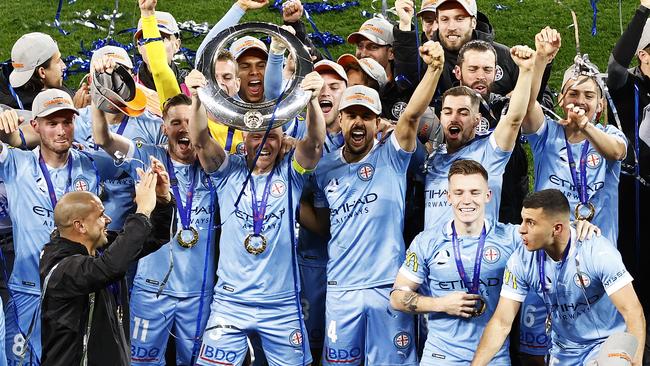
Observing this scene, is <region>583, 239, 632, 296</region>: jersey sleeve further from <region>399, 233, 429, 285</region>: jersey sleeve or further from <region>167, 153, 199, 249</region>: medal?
<region>167, 153, 199, 249</region>: medal

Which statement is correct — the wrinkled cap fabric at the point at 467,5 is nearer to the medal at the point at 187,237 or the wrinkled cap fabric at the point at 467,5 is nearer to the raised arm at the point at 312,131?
the raised arm at the point at 312,131

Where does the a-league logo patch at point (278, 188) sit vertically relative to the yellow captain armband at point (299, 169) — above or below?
below

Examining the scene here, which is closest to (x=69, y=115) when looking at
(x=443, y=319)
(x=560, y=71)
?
(x=443, y=319)

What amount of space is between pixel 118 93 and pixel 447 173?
2006mm

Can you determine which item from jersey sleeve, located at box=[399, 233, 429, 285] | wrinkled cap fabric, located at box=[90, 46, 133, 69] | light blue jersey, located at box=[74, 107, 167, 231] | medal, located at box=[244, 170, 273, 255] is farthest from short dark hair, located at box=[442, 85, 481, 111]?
wrinkled cap fabric, located at box=[90, 46, 133, 69]

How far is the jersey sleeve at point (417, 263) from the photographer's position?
298 inches

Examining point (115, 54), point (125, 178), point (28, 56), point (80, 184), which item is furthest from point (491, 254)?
point (28, 56)

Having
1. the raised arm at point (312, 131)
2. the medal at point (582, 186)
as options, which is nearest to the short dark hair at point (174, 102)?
the raised arm at point (312, 131)

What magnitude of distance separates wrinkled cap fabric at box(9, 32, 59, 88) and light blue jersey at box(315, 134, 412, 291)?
86.1 inches

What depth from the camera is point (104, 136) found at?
7.84 metres

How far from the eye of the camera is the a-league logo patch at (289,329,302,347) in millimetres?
7832

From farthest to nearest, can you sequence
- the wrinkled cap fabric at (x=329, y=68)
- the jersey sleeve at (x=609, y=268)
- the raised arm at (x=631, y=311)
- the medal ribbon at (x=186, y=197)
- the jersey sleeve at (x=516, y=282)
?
1. the wrinkled cap fabric at (x=329, y=68)
2. the medal ribbon at (x=186, y=197)
3. the jersey sleeve at (x=516, y=282)
4. the jersey sleeve at (x=609, y=268)
5. the raised arm at (x=631, y=311)

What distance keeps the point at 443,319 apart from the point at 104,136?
225 cm

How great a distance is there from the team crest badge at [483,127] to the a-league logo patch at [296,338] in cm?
159
